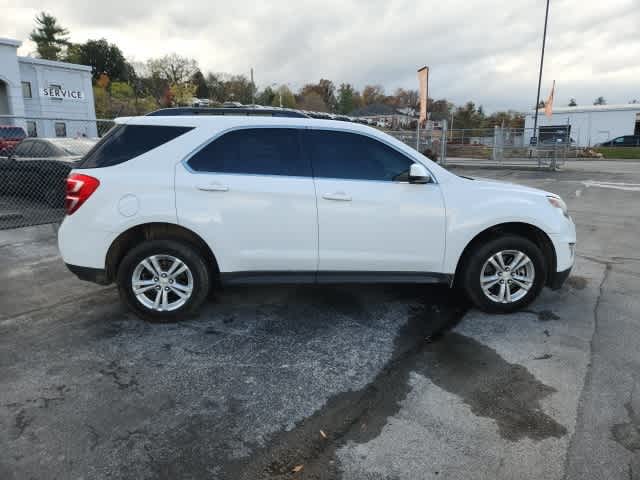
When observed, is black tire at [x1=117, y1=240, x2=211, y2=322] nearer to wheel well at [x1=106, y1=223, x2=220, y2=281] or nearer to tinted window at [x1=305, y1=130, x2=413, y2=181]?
wheel well at [x1=106, y1=223, x2=220, y2=281]

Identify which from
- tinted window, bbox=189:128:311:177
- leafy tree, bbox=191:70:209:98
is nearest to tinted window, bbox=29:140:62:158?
tinted window, bbox=189:128:311:177

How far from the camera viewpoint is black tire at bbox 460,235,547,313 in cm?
427

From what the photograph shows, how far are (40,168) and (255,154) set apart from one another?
22.8ft

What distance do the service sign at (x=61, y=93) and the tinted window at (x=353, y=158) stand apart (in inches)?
1477

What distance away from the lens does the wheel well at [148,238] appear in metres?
4.05

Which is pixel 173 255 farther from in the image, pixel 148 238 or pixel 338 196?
pixel 338 196

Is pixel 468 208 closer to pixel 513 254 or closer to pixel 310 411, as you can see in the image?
pixel 513 254

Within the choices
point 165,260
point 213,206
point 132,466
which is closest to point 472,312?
point 213,206

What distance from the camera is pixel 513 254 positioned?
434 centimetres

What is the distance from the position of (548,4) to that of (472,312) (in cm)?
3170

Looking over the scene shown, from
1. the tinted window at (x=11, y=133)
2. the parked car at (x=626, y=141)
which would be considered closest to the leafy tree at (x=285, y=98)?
the parked car at (x=626, y=141)

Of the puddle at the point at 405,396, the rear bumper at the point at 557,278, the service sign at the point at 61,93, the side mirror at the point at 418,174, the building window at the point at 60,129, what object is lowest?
the puddle at the point at 405,396

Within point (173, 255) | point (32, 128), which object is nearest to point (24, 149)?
point (173, 255)

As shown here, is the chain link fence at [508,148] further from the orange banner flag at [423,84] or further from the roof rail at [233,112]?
the roof rail at [233,112]
